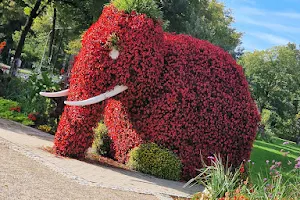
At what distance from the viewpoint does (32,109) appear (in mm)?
13016

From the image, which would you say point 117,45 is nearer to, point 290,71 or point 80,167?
point 80,167

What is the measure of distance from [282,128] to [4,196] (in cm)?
4985

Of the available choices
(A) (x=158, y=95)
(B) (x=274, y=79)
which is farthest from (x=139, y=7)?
(B) (x=274, y=79)

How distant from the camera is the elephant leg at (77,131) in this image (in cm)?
830

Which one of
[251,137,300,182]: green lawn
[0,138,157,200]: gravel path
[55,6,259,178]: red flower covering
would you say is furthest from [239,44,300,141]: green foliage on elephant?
[0,138,157,200]: gravel path

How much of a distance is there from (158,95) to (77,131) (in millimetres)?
1815

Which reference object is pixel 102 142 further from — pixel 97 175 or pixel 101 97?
pixel 97 175

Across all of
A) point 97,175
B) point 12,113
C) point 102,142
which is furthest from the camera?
point 12,113

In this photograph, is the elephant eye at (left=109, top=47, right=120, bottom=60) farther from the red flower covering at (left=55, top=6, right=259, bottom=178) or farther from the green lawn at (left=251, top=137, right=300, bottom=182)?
the green lawn at (left=251, top=137, right=300, bottom=182)

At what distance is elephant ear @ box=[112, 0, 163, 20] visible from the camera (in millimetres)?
8758

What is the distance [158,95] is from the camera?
9.00 m

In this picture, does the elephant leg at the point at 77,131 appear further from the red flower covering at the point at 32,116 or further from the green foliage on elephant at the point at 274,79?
the green foliage on elephant at the point at 274,79

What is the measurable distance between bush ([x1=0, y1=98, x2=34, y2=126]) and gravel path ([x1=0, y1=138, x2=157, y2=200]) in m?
5.08

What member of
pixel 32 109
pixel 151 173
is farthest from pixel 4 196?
pixel 32 109
